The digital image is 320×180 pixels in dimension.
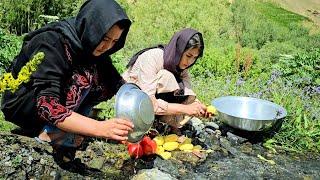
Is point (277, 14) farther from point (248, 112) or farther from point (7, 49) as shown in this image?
point (7, 49)

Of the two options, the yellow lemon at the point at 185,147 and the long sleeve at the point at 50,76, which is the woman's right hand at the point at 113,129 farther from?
the yellow lemon at the point at 185,147

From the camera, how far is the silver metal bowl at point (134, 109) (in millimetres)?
2568

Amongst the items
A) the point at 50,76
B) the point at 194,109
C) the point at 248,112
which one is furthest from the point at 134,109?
the point at 248,112

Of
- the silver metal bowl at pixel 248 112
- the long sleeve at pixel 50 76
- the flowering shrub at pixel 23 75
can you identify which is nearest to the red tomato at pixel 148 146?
the silver metal bowl at pixel 248 112

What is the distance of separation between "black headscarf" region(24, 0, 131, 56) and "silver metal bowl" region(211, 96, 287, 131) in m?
1.58

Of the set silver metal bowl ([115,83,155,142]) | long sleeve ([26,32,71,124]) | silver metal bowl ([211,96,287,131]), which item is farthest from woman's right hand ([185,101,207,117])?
long sleeve ([26,32,71,124])

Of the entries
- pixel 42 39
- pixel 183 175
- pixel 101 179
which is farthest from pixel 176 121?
pixel 42 39

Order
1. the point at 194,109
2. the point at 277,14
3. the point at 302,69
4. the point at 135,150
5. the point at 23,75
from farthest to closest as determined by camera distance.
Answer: the point at 277,14 < the point at 302,69 < the point at 194,109 < the point at 135,150 < the point at 23,75

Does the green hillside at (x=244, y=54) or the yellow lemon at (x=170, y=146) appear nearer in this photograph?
the yellow lemon at (x=170, y=146)

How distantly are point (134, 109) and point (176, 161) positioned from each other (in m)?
0.92

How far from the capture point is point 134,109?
2564 millimetres

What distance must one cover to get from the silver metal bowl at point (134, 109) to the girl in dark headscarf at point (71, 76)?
0.86 ft

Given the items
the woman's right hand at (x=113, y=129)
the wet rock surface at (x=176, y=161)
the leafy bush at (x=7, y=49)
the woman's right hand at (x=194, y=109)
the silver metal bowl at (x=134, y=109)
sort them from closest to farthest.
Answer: the woman's right hand at (x=113, y=129)
the silver metal bowl at (x=134, y=109)
the wet rock surface at (x=176, y=161)
the woman's right hand at (x=194, y=109)
the leafy bush at (x=7, y=49)

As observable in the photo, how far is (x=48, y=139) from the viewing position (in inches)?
108
